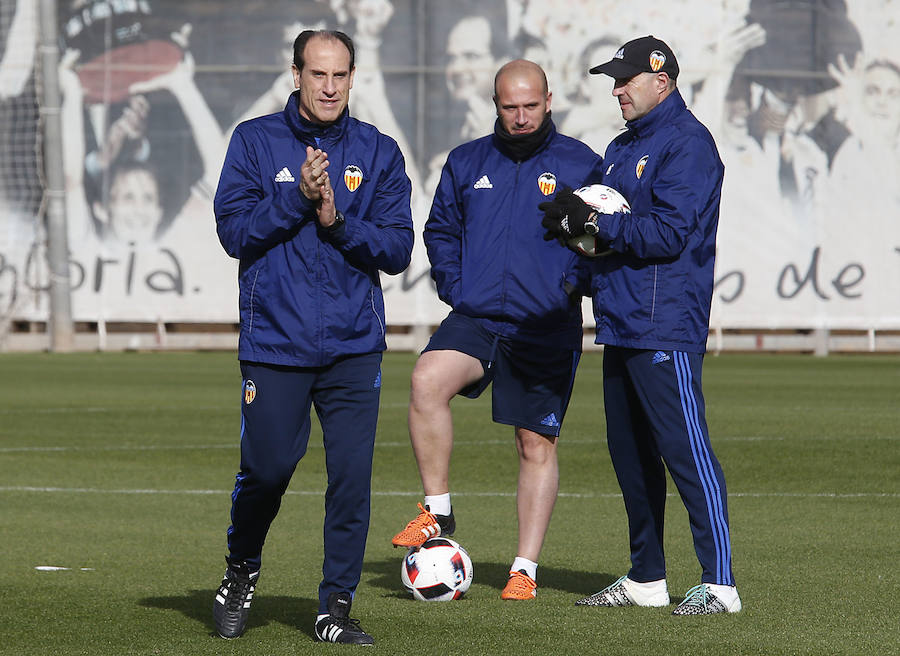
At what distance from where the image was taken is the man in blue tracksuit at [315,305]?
5.44m

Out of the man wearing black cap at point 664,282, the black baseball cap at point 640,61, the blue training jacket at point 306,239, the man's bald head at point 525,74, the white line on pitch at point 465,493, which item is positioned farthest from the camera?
the white line on pitch at point 465,493

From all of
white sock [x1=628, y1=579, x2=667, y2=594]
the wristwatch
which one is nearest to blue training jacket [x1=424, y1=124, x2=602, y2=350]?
white sock [x1=628, y1=579, x2=667, y2=594]

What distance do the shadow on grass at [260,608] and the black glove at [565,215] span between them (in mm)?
1704

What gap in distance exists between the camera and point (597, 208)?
606 centimetres

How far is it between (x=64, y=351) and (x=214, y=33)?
21.3ft

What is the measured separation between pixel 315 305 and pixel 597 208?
1245 millimetres

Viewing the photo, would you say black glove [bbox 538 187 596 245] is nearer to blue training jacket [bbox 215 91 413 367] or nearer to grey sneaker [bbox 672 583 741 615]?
blue training jacket [bbox 215 91 413 367]

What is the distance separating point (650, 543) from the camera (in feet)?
20.9

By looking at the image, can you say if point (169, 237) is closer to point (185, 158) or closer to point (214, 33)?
point (185, 158)

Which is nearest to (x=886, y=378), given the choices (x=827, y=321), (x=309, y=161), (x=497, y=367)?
(x=827, y=321)

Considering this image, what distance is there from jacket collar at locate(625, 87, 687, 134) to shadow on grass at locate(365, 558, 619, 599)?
193cm

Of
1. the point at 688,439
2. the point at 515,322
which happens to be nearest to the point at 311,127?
the point at 515,322

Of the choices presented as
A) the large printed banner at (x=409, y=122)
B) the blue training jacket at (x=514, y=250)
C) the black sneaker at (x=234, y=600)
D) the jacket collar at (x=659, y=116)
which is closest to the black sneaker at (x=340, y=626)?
the black sneaker at (x=234, y=600)

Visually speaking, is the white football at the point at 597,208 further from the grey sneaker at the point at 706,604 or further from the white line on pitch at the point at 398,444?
the white line on pitch at the point at 398,444
